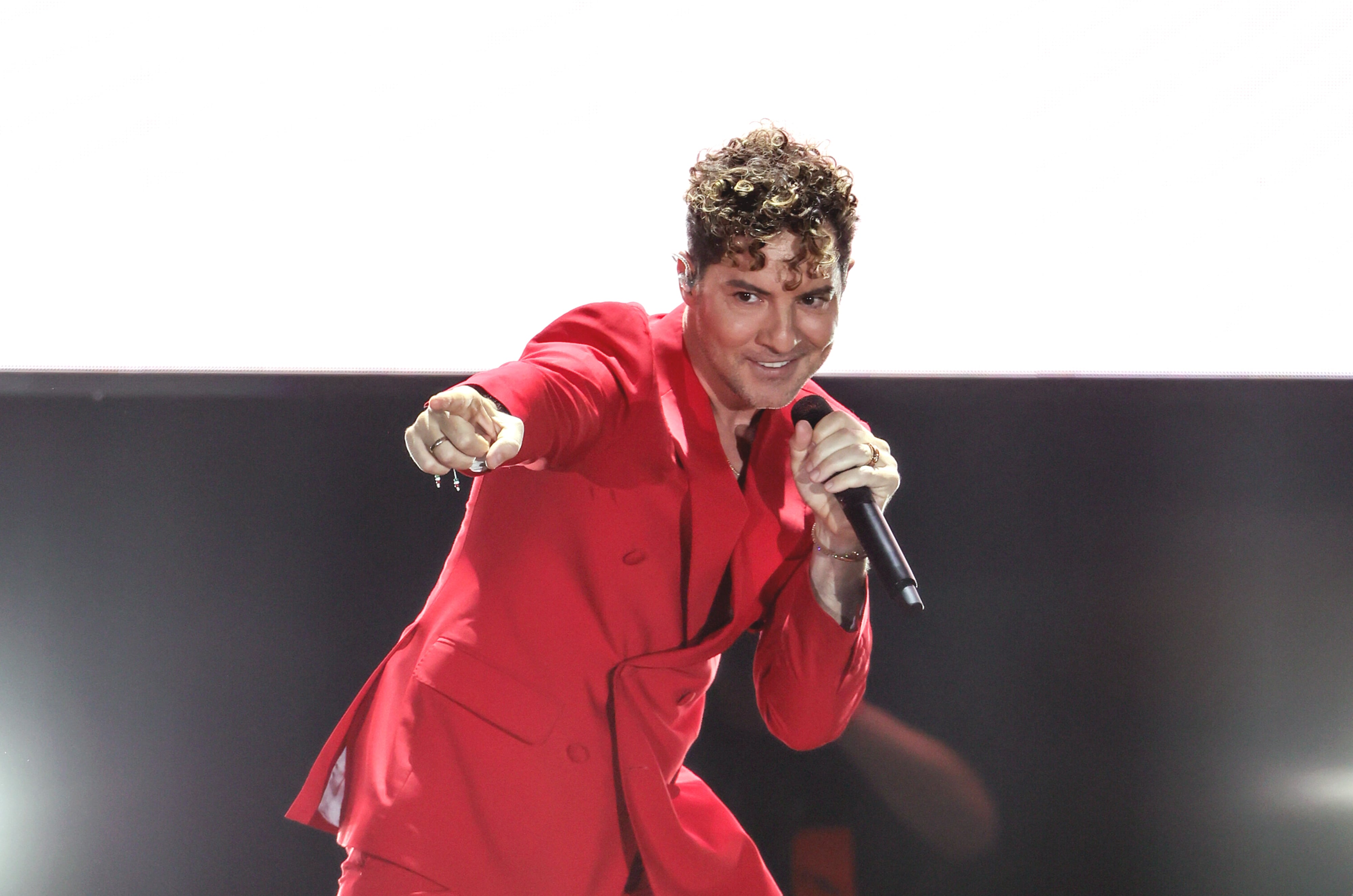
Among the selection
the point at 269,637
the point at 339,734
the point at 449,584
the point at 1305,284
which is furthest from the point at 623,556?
the point at 1305,284

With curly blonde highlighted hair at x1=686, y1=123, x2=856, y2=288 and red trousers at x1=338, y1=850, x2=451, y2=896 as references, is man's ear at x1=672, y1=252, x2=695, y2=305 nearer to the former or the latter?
curly blonde highlighted hair at x1=686, y1=123, x2=856, y2=288

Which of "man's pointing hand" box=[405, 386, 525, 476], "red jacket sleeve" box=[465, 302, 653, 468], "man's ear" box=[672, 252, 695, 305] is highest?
"man's ear" box=[672, 252, 695, 305]

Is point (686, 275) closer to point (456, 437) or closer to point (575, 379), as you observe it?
point (575, 379)

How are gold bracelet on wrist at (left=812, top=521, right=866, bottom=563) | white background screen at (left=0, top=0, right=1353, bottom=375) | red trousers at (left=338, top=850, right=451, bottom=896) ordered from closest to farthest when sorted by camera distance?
red trousers at (left=338, top=850, right=451, bottom=896)
gold bracelet on wrist at (left=812, top=521, right=866, bottom=563)
white background screen at (left=0, top=0, right=1353, bottom=375)

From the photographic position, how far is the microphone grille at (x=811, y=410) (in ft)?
3.44

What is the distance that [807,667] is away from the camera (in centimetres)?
112

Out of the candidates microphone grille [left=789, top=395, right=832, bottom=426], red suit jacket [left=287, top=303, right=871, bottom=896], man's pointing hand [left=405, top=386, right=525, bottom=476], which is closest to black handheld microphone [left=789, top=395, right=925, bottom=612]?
microphone grille [left=789, top=395, right=832, bottom=426]

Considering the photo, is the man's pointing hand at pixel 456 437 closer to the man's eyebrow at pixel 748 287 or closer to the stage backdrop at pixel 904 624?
the man's eyebrow at pixel 748 287

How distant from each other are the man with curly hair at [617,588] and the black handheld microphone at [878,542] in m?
0.02

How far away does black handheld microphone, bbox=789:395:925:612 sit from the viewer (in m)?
0.83

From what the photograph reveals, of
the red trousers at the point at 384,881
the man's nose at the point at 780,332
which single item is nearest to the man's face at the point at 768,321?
the man's nose at the point at 780,332

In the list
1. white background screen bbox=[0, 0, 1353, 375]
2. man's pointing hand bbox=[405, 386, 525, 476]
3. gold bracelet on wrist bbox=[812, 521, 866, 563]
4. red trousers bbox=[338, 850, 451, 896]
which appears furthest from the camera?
white background screen bbox=[0, 0, 1353, 375]

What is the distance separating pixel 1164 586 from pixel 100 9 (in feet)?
6.41

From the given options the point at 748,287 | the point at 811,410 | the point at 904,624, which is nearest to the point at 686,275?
the point at 748,287
